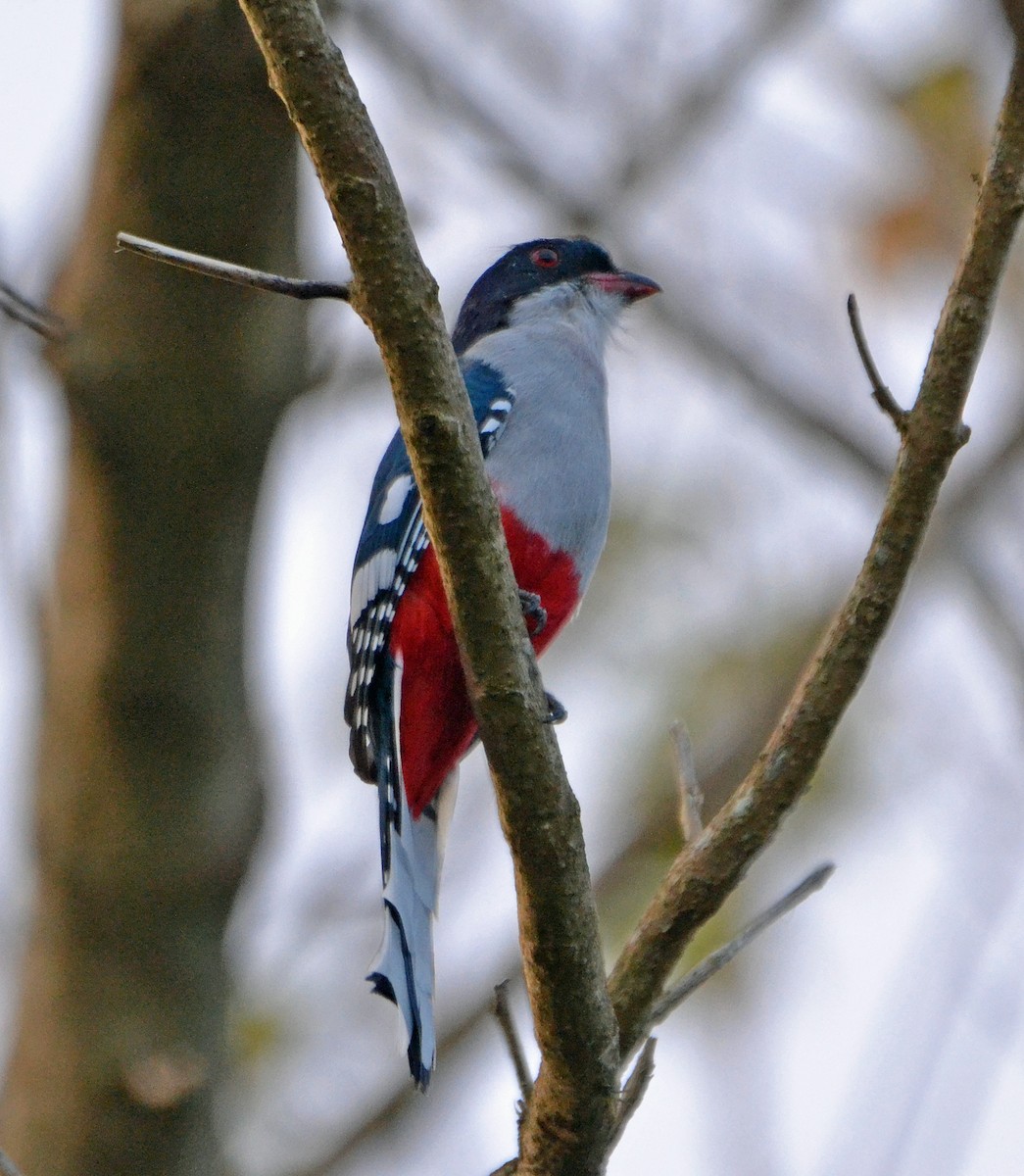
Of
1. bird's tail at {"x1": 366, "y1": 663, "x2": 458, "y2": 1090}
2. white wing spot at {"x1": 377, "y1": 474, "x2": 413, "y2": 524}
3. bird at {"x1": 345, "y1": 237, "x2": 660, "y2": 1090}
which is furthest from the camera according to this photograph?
white wing spot at {"x1": 377, "y1": 474, "x2": 413, "y2": 524}

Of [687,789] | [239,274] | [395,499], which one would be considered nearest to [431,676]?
[395,499]

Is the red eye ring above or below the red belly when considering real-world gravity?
above

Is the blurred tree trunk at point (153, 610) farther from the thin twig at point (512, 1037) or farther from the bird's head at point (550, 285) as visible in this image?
the thin twig at point (512, 1037)

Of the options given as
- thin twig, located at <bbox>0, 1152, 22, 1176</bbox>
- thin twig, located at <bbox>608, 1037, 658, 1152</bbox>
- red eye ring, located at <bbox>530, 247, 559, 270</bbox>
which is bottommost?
thin twig, located at <bbox>608, 1037, 658, 1152</bbox>

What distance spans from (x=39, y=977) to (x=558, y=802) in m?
2.27

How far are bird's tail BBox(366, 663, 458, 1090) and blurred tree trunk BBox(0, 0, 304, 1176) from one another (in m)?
0.72

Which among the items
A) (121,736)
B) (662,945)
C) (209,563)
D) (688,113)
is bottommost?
(662,945)

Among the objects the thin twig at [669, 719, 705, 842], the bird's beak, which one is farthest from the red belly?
the bird's beak

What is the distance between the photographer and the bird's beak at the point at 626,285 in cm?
493

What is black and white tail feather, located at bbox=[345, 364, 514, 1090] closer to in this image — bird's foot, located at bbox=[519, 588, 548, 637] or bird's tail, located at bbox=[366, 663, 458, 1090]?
bird's tail, located at bbox=[366, 663, 458, 1090]

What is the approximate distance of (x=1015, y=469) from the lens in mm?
4055

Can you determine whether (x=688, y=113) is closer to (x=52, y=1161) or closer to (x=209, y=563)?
(x=209, y=563)

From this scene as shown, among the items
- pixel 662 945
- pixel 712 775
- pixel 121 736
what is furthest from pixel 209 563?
pixel 662 945

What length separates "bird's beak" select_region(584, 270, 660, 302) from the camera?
493 cm
